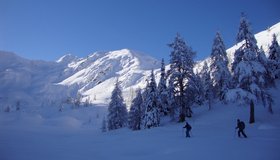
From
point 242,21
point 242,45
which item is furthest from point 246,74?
point 242,21

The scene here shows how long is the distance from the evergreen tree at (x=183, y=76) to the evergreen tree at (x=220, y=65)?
10742mm

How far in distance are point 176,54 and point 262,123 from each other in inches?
648

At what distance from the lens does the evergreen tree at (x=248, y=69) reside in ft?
97.4

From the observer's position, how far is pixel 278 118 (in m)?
30.4

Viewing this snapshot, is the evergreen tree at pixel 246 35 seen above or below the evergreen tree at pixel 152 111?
above

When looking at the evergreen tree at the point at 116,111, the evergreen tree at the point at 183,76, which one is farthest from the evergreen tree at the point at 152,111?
the evergreen tree at the point at 116,111

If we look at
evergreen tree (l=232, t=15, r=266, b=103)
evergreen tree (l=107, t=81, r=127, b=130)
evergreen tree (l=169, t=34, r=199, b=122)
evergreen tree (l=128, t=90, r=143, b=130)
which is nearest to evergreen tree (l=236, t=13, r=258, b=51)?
evergreen tree (l=232, t=15, r=266, b=103)

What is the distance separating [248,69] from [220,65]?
19999mm

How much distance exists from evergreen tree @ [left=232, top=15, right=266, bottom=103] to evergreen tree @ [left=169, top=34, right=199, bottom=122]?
8011mm

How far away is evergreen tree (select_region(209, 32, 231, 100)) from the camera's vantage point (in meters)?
49.3

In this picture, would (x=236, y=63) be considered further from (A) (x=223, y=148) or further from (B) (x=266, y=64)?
(A) (x=223, y=148)

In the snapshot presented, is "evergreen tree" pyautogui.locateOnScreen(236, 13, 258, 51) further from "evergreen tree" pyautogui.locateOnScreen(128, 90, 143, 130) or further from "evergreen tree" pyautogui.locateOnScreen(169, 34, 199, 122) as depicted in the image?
"evergreen tree" pyautogui.locateOnScreen(128, 90, 143, 130)

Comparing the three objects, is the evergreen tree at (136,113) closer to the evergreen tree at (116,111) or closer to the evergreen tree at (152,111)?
the evergreen tree at (116,111)

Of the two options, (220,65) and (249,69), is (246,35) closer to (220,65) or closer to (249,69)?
(249,69)
